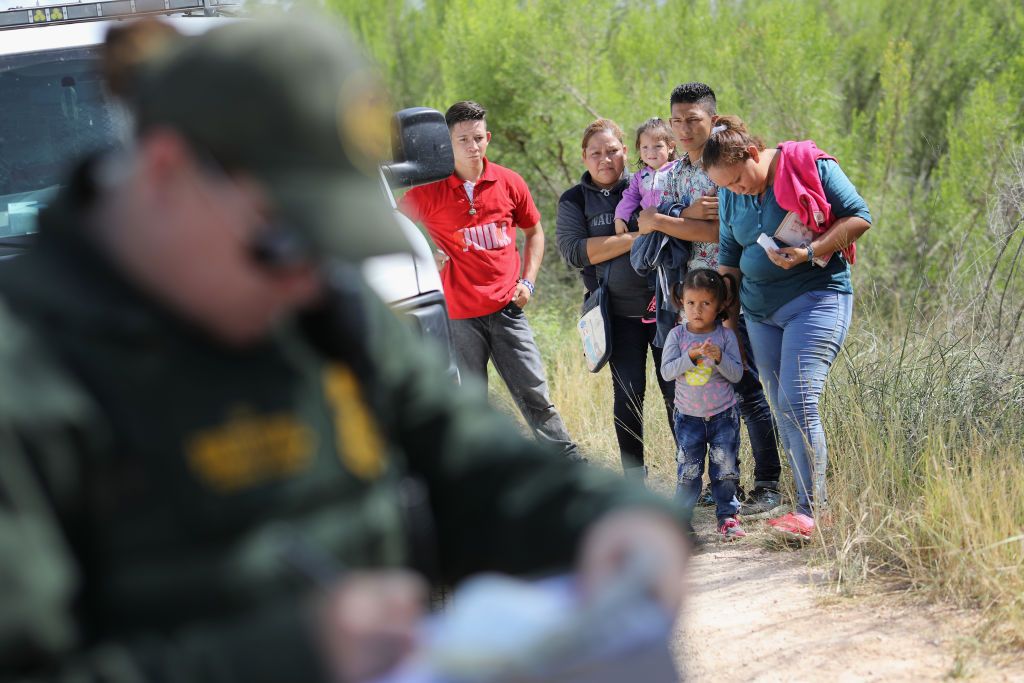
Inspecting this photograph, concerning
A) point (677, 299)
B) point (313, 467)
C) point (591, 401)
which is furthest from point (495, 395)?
point (313, 467)

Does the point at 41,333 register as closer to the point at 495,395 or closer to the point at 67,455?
the point at 67,455

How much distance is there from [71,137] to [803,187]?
8.87 ft

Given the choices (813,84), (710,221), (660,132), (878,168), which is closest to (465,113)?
(660,132)

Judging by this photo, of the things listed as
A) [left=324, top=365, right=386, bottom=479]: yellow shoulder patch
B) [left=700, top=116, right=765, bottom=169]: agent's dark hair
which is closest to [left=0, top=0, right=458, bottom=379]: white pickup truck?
[left=700, top=116, right=765, bottom=169]: agent's dark hair

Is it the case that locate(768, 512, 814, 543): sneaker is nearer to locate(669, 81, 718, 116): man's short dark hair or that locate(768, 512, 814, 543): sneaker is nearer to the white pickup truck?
the white pickup truck

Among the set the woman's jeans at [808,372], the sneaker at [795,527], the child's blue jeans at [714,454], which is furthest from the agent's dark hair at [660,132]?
the sneaker at [795,527]

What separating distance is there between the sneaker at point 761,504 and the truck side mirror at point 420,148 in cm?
209

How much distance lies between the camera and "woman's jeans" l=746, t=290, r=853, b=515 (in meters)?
4.63

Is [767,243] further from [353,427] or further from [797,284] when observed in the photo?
[353,427]

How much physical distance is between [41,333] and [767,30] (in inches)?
306

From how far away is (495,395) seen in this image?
25.7 ft

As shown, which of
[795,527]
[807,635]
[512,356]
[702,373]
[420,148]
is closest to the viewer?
[807,635]

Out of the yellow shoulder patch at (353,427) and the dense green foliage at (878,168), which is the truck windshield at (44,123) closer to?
the yellow shoulder patch at (353,427)

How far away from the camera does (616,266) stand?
5.62m
